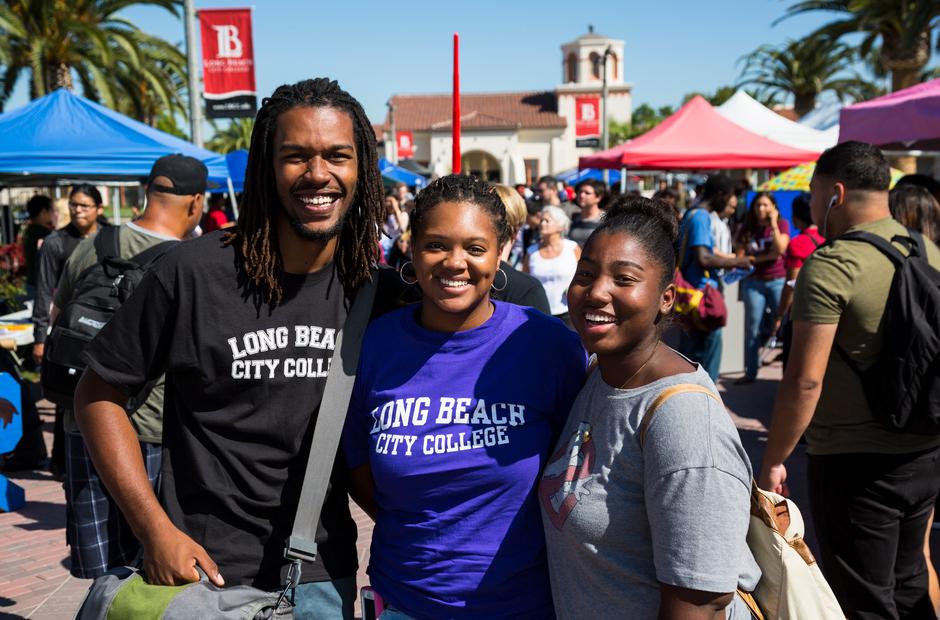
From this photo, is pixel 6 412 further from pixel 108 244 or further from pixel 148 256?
pixel 148 256

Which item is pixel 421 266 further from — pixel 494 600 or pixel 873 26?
pixel 873 26

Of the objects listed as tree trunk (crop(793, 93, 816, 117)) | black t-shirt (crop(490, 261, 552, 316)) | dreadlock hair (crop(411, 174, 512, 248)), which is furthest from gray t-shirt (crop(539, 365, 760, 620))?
tree trunk (crop(793, 93, 816, 117))

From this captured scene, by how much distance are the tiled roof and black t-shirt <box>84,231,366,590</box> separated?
62.7 meters

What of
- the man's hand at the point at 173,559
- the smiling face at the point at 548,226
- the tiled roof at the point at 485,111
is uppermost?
the tiled roof at the point at 485,111

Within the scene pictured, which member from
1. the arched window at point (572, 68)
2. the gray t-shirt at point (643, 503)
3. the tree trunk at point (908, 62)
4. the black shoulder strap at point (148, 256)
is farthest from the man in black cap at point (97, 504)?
the arched window at point (572, 68)

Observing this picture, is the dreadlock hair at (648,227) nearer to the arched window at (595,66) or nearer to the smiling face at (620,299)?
the smiling face at (620,299)

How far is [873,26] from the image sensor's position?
1895 cm

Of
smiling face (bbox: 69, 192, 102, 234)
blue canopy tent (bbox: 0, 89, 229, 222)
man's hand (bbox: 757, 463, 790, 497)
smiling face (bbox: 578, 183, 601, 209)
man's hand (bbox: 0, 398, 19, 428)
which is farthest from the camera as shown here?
smiling face (bbox: 578, 183, 601, 209)

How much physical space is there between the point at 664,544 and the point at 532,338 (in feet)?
1.95

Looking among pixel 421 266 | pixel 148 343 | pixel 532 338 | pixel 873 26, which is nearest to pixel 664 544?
pixel 532 338

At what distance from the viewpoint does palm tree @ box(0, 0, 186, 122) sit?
16.0 m

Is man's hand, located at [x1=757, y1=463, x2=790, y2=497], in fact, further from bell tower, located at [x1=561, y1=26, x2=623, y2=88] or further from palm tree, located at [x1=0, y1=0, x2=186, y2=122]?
bell tower, located at [x1=561, y1=26, x2=623, y2=88]

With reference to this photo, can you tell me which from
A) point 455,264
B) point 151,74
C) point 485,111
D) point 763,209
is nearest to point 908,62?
point 763,209

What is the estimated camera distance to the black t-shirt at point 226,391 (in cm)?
192
